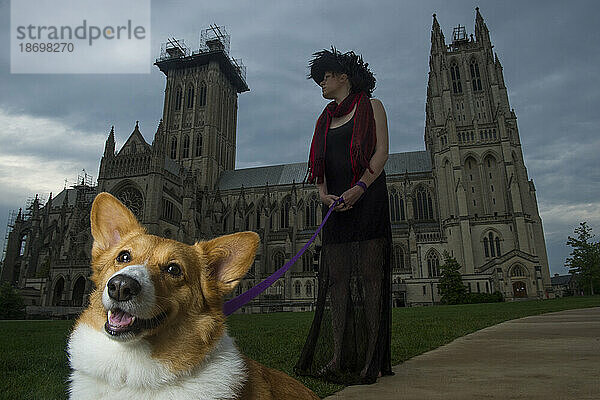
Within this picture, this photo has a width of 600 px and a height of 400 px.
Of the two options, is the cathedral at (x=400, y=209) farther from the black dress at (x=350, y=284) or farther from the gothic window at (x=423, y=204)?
the black dress at (x=350, y=284)

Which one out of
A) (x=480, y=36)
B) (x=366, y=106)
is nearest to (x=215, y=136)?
(x=480, y=36)

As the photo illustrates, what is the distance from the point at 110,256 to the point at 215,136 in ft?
172

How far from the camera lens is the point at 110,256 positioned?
1.74 metres

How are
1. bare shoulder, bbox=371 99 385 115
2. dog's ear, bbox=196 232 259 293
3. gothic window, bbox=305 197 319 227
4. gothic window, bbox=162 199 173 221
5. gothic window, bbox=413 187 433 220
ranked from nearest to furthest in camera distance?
dog's ear, bbox=196 232 259 293, bare shoulder, bbox=371 99 385 115, gothic window, bbox=162 199 173 221, gothic window, bbox=413 187 433 220, gothic window, bbox=305 197 319 227

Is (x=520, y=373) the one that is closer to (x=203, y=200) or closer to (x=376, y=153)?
(x=376, y=153)

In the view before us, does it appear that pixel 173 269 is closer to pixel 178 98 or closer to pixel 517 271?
pixel 517 271

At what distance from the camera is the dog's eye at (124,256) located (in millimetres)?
1664

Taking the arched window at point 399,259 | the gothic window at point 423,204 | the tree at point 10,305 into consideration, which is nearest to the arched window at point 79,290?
the tree at point 10,305

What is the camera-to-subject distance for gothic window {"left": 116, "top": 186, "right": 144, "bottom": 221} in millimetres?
39125

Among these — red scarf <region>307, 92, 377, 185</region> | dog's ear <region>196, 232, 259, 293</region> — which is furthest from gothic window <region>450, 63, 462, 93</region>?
dog's ear <region>196, 232, 259, 293</region>

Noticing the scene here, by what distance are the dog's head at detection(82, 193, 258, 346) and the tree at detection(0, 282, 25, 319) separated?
96.2 ft

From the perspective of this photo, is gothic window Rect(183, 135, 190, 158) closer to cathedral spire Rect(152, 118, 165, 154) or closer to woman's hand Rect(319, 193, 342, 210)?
cathedral spire Rect(152, 118, 165, 154)

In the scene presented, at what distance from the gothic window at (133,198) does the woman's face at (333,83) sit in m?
38.5

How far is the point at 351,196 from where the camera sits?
3.13 m
